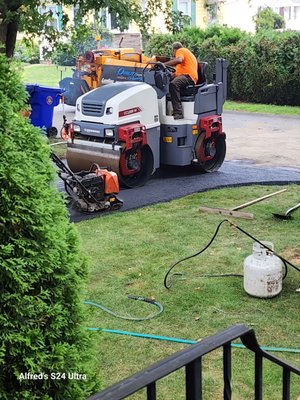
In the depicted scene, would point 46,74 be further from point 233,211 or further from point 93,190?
point 233,211

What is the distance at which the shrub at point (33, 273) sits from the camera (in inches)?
80.4

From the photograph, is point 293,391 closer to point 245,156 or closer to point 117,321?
point 117,321

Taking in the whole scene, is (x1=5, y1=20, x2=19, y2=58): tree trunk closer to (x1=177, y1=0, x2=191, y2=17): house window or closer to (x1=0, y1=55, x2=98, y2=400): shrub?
(x1=0, y1=55, x2=98, y2=400): shrub

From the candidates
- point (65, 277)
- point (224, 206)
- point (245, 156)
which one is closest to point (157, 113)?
point (224, 206)

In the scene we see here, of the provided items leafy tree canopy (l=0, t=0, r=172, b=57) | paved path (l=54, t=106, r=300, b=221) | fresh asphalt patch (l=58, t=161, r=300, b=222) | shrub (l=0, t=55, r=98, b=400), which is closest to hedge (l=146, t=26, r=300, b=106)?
paved path (l=54, t=106, r=300, b=221)

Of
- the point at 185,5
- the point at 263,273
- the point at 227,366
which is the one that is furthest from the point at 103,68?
the point at 185,5

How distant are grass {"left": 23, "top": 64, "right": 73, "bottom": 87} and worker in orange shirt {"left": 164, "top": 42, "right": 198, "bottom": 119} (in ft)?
53.2

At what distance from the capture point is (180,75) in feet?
34.4

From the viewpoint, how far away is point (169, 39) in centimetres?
2516

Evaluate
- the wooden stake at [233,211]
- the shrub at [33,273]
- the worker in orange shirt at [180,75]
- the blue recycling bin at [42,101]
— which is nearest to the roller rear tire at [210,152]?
the worker in orange shirt at [180,75]

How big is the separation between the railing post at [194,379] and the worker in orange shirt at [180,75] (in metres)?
8.64

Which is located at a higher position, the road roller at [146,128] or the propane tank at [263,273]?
the road roller at [146,128]

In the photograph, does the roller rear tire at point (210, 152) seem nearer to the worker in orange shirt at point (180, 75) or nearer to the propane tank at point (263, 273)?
the worker in orange shirt at point (180, 75)

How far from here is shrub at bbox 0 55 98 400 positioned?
2.04m
